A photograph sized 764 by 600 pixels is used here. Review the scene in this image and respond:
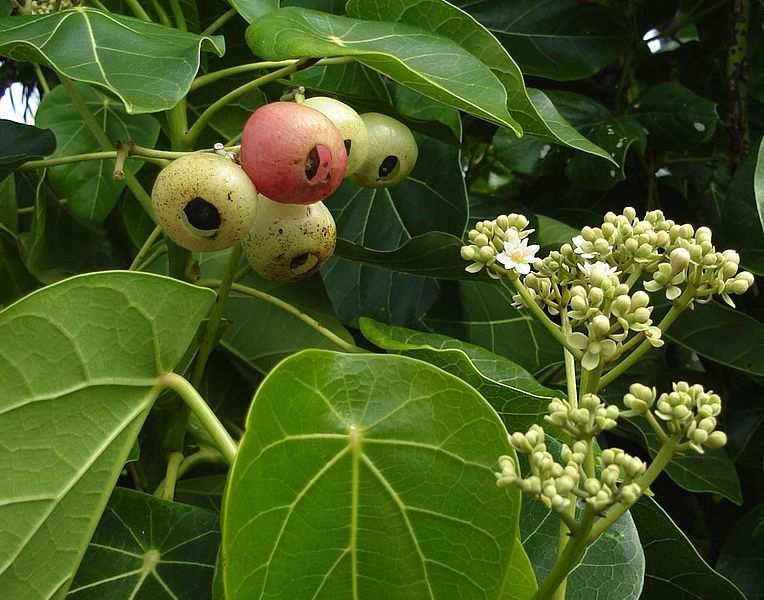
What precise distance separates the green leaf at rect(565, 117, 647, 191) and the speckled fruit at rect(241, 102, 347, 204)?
0.52m

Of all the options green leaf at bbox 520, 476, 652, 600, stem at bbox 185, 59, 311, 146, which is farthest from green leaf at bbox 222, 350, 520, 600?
stem at bbox 185, 59, 311, 146

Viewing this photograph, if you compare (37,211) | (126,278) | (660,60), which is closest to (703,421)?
(126,278)

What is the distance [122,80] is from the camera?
635 mm

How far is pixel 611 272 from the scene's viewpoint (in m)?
0.60

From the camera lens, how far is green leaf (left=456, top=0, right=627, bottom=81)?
1.17 meters

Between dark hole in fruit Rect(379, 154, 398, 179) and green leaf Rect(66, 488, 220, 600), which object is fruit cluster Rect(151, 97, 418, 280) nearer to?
dark hole in fruit Rect(379, 154, 398, 179)

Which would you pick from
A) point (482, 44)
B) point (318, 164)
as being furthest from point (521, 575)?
point (482, 44)

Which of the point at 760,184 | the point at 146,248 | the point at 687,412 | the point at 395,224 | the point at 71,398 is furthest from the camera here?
the point at 395,224

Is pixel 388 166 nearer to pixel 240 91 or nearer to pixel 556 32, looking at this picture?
pixel 240 91

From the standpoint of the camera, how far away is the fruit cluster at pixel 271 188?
0.65 metres

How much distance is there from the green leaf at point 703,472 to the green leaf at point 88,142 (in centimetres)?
59

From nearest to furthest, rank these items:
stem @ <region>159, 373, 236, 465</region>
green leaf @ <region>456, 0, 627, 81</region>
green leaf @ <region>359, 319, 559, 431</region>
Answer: stem @ <region>159, 373, 236, 465</region> → green leaf @ <region>359, 319, 559, 431</region> → green leaf @ <region>456, 0, 627, 81</region>

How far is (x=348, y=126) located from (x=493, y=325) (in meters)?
0.38

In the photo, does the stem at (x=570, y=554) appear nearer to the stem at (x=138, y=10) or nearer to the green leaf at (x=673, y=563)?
the green leaf at (x=673, y=563)
